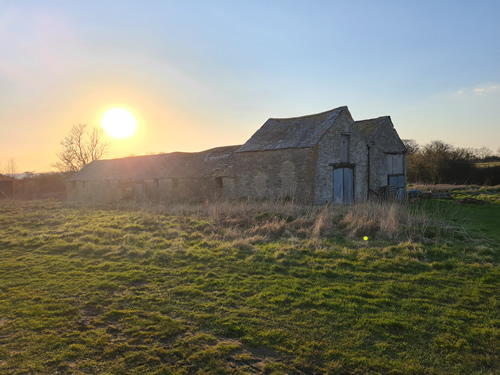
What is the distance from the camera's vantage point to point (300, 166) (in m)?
20.7

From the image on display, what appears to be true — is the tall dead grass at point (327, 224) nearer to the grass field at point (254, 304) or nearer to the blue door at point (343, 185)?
the grass field at point (254, 304)

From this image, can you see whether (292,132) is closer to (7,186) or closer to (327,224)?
(327,224)

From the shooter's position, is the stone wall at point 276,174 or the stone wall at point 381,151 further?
the stone wall at point 381,151

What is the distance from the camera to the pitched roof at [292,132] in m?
21.0

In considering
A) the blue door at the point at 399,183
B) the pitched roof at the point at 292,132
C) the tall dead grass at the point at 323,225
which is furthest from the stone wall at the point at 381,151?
the tall dead grass at the point at 323,225

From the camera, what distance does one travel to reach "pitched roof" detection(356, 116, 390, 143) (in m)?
24.9

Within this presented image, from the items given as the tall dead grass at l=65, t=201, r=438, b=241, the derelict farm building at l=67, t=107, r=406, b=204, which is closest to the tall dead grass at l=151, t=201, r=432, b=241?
the tall dead grass at l=65, t=201, r=438, b=241

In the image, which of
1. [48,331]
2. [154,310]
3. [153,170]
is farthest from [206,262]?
[153,170]

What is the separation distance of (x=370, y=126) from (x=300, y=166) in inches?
340

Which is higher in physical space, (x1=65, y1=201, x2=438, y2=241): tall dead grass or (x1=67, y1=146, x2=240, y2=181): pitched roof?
(x1=67, y1=146, x2=240, y2=181): pitched roof

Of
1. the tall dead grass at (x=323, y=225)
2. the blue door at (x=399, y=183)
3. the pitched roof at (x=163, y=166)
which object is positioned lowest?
the tall dead grass at (x=323, y=225)

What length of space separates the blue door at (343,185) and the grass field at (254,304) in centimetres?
1087

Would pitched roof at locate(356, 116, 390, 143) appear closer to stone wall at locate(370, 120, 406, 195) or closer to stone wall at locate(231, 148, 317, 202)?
stone wall at locate(370, 120, 406, 195)

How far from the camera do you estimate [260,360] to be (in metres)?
3.90
